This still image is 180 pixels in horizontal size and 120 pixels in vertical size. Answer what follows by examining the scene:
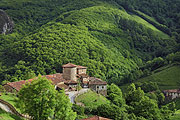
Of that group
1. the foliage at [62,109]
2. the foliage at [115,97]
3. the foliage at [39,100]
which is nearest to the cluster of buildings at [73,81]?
the foliage at [115,97]

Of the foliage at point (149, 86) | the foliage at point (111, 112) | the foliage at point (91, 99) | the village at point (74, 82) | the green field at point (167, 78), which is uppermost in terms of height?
the green field at point (167, 78)

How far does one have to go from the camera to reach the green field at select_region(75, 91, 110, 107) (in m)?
77.2

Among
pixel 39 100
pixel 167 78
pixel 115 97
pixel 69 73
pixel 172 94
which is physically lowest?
pixel 39 100

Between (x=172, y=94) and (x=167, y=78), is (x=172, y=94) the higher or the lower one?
the lower one

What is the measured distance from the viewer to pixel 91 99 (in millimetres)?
79750

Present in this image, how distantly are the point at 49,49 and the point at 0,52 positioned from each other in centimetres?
4123

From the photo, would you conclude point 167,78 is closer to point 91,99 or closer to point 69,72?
point 69,72

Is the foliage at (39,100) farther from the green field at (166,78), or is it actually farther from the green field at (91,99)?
the green field at (166,78)

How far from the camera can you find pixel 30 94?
45.6 m

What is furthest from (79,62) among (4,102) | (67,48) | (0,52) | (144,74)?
(4,102)

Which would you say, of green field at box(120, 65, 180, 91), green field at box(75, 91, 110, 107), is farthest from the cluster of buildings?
green field at box(120, 65, 180, 91)

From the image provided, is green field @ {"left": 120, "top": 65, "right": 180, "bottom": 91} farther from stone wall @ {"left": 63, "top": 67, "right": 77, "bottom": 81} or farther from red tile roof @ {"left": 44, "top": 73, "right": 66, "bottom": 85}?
red tile roof @ {"left": 44, "top": 73, "right": 66, "bottom": 85}

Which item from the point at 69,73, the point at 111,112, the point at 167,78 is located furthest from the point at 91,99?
the point at 167,78

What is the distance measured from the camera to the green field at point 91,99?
7719cm
